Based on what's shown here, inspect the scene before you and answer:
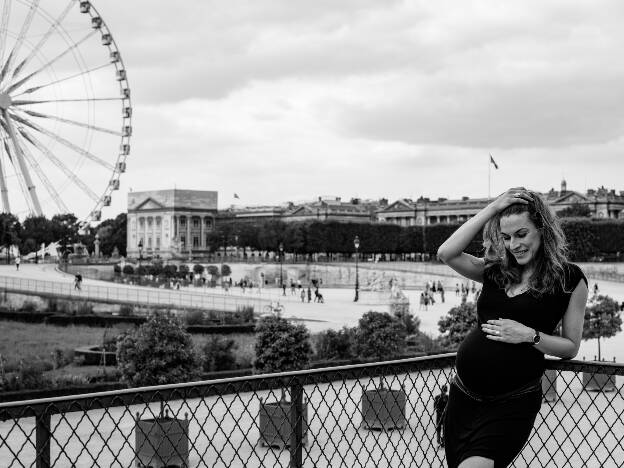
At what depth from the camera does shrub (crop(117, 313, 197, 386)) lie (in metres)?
16.4

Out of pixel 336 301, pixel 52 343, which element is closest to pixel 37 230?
pixel 336 301

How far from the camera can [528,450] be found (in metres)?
13.0

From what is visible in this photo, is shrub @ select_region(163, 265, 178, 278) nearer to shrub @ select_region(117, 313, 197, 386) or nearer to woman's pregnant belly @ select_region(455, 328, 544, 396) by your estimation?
shrub @ select_region(117, 313, 197, 386)

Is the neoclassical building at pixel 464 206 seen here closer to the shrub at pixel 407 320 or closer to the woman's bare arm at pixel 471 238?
the shrub at pixel 407 320

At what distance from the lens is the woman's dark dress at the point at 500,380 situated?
12.9 ft

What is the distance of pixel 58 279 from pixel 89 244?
68.7 meters

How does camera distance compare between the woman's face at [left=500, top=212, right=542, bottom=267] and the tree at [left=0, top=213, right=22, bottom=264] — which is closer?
the woman's face at [left=500, top=212, right=542, bottom=267]

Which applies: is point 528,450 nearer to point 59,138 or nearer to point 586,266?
point 59,138

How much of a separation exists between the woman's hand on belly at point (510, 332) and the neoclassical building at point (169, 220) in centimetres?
12984

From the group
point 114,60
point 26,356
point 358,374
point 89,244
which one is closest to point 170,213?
point 89,244

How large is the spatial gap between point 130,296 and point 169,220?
89524 mm

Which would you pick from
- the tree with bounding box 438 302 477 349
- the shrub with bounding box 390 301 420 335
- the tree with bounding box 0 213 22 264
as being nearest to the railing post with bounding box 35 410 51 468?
the tree with bounding box 438 302 477 349

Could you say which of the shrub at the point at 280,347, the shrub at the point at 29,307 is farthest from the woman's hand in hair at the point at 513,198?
the shrub at the point at 29,307

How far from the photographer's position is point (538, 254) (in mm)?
4180
